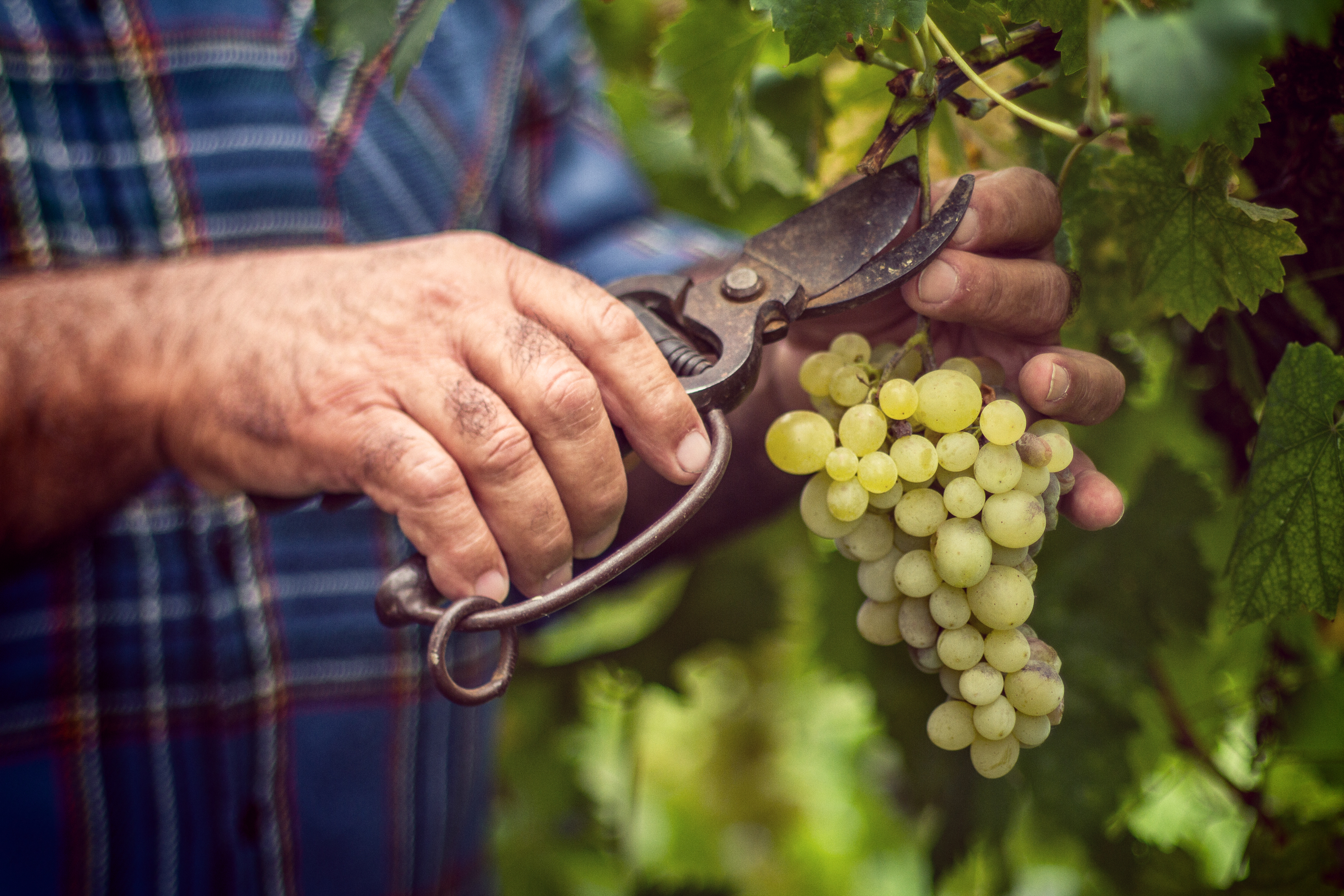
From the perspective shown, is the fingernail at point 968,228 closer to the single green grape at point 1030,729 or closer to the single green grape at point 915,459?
the single green grape at point 915,459

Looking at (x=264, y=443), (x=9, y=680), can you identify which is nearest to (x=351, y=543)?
(x=9, y=680)

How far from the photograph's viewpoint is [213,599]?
0.89m

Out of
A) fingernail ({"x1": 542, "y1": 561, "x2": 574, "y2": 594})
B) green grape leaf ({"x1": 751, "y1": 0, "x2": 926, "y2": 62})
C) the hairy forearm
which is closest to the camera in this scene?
green grape leaf ({"x1": 751, "y1": 0, "x2": 926, "y2": 62})

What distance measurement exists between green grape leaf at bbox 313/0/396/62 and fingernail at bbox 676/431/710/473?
26 cm

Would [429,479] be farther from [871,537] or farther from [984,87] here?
[984,87]

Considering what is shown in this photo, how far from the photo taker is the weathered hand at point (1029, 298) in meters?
0.42

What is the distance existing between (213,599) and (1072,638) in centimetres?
85

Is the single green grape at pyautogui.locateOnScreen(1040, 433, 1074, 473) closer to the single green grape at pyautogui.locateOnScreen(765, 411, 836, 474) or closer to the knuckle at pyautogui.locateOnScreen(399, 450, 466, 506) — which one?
the single green grape at pyautogui.locateOnScreen(765, 411, 836, 474)

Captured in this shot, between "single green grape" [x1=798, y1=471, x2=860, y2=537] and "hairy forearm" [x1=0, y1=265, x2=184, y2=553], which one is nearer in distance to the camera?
"single green grape" [x1=798, y1=471, x2=860, y2=537]

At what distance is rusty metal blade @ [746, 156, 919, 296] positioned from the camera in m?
0.45

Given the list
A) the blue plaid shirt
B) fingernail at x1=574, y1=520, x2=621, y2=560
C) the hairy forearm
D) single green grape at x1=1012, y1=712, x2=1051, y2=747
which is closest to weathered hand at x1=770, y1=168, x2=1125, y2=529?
Result: single green grape at x1=1012, y1=712, x2=1051, y2=747

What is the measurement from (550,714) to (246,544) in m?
0.51

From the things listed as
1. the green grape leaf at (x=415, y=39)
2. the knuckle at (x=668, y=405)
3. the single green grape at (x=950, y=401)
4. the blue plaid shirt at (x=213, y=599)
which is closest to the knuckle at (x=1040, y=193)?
the single green grape at (x=950, y=401)

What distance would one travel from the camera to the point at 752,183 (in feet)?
2.93
